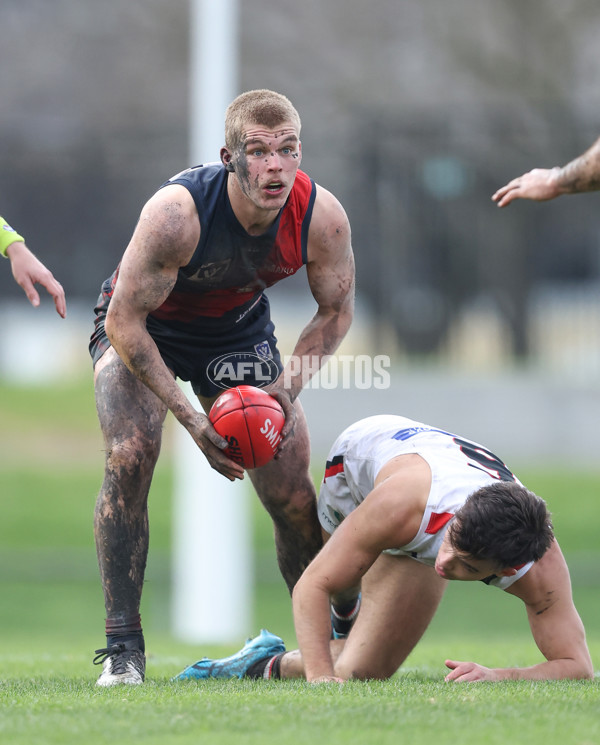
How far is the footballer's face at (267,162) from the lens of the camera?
18.0 ft

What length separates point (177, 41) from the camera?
86.3 ft

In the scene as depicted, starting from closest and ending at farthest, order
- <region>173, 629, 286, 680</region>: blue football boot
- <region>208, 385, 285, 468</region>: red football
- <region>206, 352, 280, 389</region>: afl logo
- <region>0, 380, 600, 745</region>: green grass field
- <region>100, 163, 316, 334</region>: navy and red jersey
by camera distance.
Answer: <region>0, 380, 600, 745</region>: green grass field → <region>208, 385, 285, 468</region>: red football → <region>100, 163, 316, 334</region>: navy and red jersey → <region>173, 629, 286, 680</region>: blue football boot → <region>206, 352, 280, 389</region>: afl logo

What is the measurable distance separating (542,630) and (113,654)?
1891 millimetres

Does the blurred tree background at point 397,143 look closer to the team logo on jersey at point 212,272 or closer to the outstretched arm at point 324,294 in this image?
the outstretched arm at point 324,294

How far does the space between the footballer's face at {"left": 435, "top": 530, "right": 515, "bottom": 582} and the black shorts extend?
62.2 inches

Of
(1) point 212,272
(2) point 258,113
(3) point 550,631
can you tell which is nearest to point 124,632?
(1) point 212,272

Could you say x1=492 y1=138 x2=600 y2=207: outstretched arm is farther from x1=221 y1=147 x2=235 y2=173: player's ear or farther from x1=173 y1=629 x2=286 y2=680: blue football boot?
x1=173 y1=629 x2=286 y2=680: blue football boot

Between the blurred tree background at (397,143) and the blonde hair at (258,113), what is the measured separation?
9103 mm

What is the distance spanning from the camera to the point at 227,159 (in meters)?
5.66

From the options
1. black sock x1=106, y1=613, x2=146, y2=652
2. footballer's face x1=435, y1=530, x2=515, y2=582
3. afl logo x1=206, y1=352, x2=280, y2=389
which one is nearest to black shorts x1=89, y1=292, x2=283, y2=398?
afl logo x1=206, y1=352, x2=280, y2=389

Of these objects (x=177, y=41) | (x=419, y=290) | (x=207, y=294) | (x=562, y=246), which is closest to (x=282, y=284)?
(x=419, y=290)

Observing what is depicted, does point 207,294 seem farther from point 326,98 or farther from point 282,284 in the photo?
point 326,98

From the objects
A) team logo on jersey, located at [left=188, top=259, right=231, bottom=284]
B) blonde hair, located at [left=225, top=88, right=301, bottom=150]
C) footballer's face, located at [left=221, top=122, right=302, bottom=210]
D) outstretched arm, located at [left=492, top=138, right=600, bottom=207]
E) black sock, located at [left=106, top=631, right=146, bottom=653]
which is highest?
blonde hair, located at [left=225, top=88, right=301, bottom=150]

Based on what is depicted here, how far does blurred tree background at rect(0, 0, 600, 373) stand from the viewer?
18.5 m
